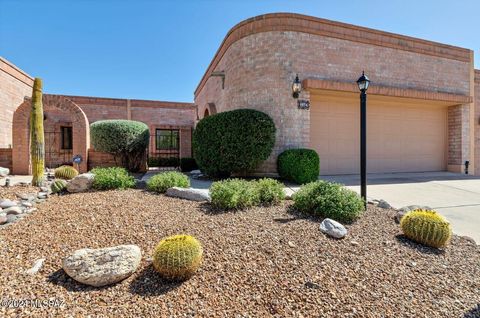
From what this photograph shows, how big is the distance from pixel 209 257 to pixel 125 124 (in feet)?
26.9

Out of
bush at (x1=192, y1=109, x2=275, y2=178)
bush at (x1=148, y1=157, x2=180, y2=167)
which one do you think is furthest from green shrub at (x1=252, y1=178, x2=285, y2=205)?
bush at (x1=148, y1=157, x2=180, y2=167)

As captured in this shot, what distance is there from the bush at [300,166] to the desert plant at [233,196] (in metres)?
2.53

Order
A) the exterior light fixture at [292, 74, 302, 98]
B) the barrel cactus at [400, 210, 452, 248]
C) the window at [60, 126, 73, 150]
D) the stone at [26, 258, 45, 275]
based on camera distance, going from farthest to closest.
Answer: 1. the window at [60, 126, 73, 150]
2. the exterior light fixture at [292, 74, 302, 98]
3. the barrel cactus at [400, 210, 452, 248]
4. the stone at [26, 258, 45, 275]

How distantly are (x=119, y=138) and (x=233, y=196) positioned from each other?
6.93 m

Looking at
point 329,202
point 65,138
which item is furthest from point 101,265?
point 65,138

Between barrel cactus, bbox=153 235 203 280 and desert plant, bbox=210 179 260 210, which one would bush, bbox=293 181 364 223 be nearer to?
desert plant, bbox=210 179 260 210

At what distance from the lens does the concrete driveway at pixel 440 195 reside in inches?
161

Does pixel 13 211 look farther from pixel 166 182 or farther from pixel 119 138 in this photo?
pixel 119 138

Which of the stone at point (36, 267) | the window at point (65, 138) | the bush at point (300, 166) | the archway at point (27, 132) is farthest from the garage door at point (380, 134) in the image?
the window at point (65, 138)

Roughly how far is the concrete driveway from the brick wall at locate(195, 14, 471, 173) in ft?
8.66

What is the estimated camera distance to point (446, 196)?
18.3 ft

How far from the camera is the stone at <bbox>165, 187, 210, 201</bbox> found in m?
4.44

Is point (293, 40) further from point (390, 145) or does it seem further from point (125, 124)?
point (125, 124)

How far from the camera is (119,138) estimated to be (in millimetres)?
8828
